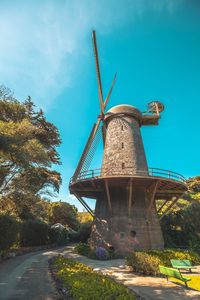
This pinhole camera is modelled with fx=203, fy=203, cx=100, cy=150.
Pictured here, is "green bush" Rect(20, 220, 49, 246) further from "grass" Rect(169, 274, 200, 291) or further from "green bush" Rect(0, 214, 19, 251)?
"grass" Rect(169, 274, 200, 291)

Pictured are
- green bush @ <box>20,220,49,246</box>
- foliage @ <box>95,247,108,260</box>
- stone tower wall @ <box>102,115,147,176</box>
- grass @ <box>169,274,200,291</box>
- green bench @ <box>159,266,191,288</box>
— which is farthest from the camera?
green bush @ <box>20,220,49,246</box>

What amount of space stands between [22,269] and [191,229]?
19.0 meters

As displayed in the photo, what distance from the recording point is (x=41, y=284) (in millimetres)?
7973

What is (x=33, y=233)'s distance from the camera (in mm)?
21047

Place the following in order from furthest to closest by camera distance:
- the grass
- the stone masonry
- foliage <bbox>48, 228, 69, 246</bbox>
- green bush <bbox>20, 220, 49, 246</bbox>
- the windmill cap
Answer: foliage <bbox>48, 228, 69, 246</bbox> → green bush <bbox>20, 220, 49, 246</bbox> → the windmill cap → the stone masonry → the grass

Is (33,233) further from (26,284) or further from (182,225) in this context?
(182,225)

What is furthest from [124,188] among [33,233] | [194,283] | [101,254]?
[33,233]

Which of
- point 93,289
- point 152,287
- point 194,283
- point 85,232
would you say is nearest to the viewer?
point 93,289

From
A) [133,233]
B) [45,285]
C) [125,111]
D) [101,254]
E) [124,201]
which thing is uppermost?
[125,111]

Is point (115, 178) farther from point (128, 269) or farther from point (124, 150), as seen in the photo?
point (128, 269)

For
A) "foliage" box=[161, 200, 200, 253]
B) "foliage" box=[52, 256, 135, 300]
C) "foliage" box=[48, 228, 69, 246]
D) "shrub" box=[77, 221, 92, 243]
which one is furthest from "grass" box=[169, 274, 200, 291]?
"shrub" box=[77, 221, 92, 243]

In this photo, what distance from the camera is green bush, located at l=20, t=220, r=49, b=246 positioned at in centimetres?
1956

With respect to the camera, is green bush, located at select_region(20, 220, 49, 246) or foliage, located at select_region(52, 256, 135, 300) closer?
foliage, located at select_region(52, 256, 135, 300)

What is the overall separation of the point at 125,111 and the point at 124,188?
24.0 feet
